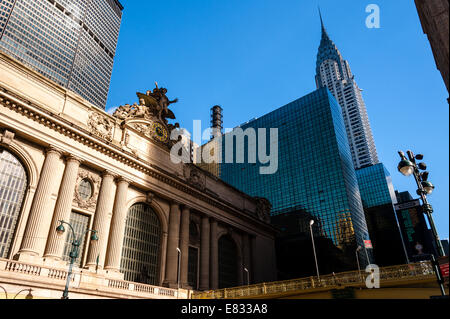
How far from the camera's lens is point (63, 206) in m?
25.0

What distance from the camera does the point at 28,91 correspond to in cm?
2627

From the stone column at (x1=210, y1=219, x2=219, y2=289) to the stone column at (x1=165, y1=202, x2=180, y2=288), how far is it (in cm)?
622

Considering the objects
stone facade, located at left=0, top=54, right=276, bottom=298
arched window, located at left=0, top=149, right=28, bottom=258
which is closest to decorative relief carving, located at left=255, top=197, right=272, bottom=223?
stone facade, located at left=0, top=54, right=276, bottom=298

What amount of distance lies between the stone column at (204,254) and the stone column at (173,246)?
4.48 m

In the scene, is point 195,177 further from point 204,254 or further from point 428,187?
point 428,187

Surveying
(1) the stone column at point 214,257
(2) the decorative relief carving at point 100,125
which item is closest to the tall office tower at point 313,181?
(1) the stone column at point 214,257

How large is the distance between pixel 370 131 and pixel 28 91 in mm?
173739

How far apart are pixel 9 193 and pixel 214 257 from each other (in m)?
23.1

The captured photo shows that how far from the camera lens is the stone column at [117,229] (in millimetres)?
26984

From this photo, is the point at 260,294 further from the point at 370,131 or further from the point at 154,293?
the point at 370,131

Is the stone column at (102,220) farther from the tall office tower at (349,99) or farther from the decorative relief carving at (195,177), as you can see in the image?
the tall office tower at (349,99)

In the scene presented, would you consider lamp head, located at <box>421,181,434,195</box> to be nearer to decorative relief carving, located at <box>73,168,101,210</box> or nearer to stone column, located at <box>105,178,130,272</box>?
stone column, located at <box>105,178,130,272</box>

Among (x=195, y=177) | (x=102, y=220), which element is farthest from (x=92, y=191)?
(x=195, y=177)
